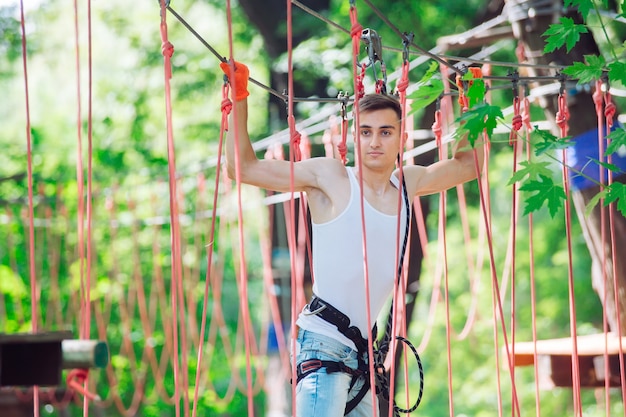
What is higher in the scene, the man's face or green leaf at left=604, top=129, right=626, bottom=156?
the man's face

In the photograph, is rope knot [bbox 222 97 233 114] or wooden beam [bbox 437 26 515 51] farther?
wooden beam [bbox 437 26 515 51]

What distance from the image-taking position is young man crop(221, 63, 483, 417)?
230 cm

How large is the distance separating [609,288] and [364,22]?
2940 mm

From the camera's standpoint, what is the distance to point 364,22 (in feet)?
21.2

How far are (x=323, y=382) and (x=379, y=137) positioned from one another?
2.01 feet

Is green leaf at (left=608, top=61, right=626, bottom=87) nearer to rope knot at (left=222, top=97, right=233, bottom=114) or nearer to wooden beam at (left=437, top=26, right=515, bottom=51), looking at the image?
rope knot at (left=222, top=97, right=233, bottom=114)

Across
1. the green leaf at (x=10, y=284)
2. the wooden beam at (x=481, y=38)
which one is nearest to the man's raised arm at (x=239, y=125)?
the wooden beam at (x=481, y=38)

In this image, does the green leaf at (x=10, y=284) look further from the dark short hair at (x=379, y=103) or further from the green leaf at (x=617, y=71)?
the green leaf at (x=617, y=71)

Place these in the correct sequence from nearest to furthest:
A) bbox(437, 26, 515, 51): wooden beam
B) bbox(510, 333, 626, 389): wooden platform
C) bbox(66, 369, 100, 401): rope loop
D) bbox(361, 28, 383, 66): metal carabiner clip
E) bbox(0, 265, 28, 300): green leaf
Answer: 1. bbox(66, 369, 100, 401): rope loop
2. bbox(361, 28, 383, 66): metal carabiner clip
3. bbox(510, 333, 626, 389): wooden platform
4. bbox(437, 26, 515, 51): wooden beam
5. bbox(0, 265, 28, 300): green leaf

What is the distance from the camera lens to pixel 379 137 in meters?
2.46

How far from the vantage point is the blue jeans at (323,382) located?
2289 mm

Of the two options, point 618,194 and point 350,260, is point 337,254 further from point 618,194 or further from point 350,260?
point 618,194

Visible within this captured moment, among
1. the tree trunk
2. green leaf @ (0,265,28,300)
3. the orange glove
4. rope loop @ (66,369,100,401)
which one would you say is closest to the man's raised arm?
the orange glove

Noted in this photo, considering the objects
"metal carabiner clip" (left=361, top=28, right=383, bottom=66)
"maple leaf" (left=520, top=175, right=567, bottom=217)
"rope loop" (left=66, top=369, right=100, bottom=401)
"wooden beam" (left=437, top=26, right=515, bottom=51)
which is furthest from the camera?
"wooden beam" (left=437, top=26, right=515, bottom=51)
